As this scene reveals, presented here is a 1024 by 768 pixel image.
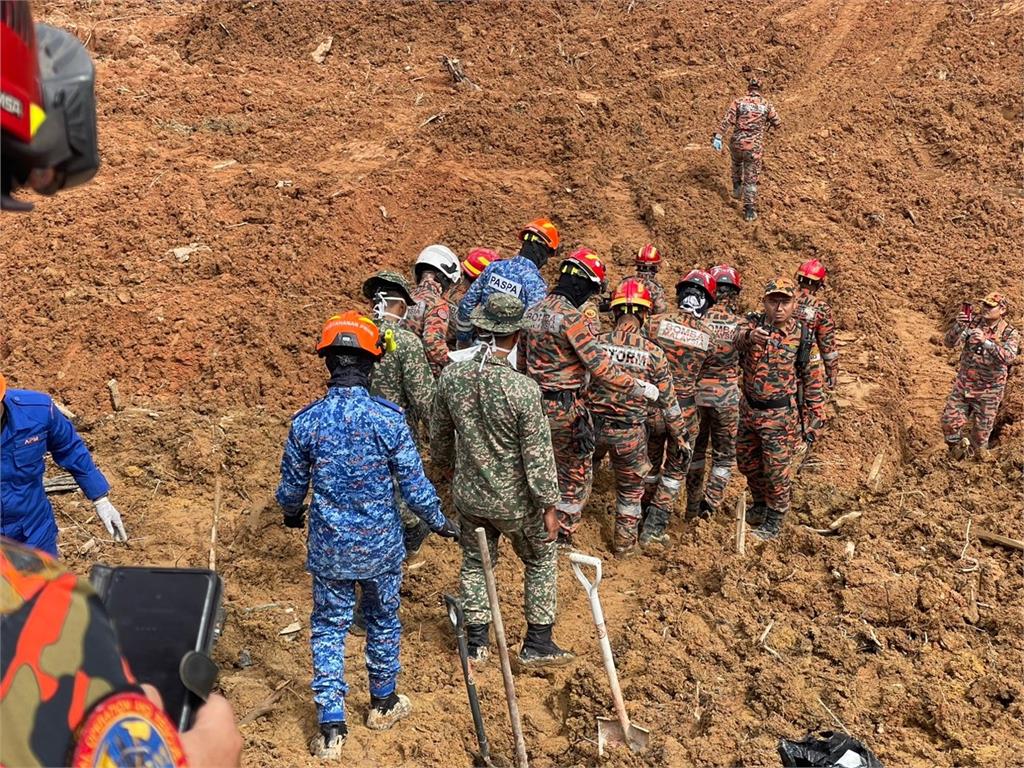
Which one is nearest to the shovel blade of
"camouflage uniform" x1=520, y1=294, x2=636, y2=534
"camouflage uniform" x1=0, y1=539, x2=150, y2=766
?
"camouflage uniform" x1=520, y1=294, x2=636, y2=534

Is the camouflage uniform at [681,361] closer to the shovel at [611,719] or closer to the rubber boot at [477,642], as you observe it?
the rubber boot at [477,642]

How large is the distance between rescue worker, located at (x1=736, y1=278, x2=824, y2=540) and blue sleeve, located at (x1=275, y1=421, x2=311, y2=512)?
4024 millimetres

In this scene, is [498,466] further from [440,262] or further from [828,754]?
[440,262]

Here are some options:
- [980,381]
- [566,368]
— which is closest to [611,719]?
[566,368]

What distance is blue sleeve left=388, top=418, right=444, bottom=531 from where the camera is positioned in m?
4.27

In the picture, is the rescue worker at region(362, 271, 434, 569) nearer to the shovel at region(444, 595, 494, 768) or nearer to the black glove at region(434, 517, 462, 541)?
the black glove at region(434, 517, 462, 541)

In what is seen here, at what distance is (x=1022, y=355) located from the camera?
9938mm

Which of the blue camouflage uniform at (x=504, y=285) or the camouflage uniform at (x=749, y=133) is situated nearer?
the blue camouflage uniform at (x=504, y=285)

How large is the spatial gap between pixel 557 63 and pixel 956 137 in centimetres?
789

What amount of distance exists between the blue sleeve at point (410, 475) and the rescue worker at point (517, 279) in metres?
2.49

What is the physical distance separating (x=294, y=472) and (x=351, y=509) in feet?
1.27

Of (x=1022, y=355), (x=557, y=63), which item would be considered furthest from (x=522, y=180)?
(x=1022, y=355)

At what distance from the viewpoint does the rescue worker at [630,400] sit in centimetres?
629

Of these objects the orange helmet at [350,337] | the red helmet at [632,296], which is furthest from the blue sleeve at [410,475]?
the red helmet at [632,296]
